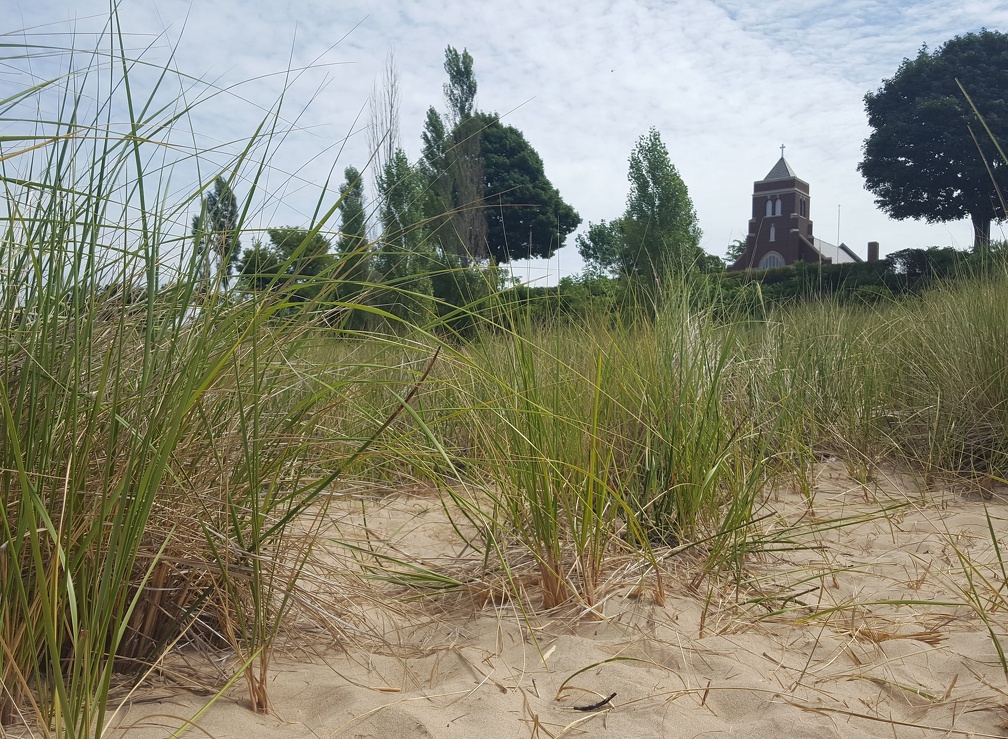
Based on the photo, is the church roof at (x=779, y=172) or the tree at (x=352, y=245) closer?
the tree at (x=352, y=245)

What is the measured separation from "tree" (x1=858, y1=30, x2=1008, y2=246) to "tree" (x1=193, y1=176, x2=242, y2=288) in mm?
30220

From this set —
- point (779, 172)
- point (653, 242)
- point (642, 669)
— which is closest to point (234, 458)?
point (642, 669)

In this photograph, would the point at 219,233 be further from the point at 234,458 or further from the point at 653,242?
the point at 653,242

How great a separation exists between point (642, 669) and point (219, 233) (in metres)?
1.28

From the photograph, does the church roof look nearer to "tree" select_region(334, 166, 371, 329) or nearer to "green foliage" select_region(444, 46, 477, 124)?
"green foliage" select_region(444, 46, 477, 124)

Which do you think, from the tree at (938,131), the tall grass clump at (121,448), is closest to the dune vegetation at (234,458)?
the tall grass clump at (121,448)

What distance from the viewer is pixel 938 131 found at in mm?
27141

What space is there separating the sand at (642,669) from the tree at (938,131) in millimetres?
29538

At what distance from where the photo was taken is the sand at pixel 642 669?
1315 mm

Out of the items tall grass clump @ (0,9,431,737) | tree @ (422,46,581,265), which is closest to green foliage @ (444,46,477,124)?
tree @ (422,46,581,265)

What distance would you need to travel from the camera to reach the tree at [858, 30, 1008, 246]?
87.5ft

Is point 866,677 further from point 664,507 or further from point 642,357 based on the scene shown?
point 642,357

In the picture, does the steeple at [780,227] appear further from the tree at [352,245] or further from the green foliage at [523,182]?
the tree at [352,245]

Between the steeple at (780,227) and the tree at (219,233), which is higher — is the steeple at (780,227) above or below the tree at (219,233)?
above
